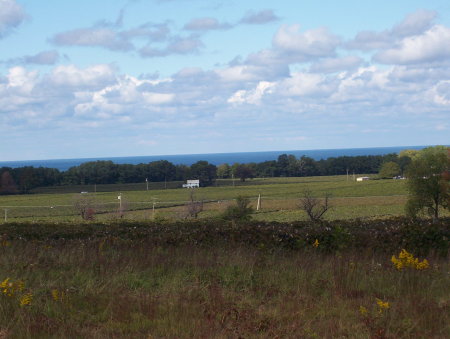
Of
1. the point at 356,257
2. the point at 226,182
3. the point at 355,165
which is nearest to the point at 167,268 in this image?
the point at 356,257

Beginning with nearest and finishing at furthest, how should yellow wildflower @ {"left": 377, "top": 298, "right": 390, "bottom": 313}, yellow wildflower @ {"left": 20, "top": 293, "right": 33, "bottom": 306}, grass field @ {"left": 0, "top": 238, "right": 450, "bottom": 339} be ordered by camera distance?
grass field @ {"left": 0, "top": 238, "right": 450, "bottom": 339} → yellow wildflower @ {"left": 377, "top": 298, "right": 390, "bottom": 313} → yellow wildflower @ {"left": 20, "top": 293, "right": 33, "bottom": 306}

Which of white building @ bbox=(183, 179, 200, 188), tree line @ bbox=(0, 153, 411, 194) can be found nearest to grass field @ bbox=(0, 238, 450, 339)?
tree line @ bbox=(0, 153, 411, 194)

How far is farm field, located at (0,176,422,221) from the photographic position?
6625 cm

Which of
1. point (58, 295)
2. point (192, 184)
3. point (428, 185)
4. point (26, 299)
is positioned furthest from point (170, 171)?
point (26, 299)

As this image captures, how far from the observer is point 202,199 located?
86188 millimetres

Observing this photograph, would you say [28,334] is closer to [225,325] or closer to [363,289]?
[225,325]

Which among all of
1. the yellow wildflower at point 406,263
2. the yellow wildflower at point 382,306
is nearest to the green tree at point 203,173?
the yellow wildflower at point 406,263

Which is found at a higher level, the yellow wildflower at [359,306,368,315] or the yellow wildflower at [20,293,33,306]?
the yellow wildflower at [20,293,33,306]

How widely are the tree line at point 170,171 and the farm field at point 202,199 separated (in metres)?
4.71

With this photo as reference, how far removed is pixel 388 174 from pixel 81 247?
464ft

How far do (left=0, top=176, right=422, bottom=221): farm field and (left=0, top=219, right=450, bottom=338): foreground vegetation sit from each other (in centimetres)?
4467

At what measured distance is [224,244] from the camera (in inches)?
365

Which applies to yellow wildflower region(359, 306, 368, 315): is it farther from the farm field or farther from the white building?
the white building

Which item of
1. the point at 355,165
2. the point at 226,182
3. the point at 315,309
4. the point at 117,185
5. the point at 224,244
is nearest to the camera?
the point at 315,309
